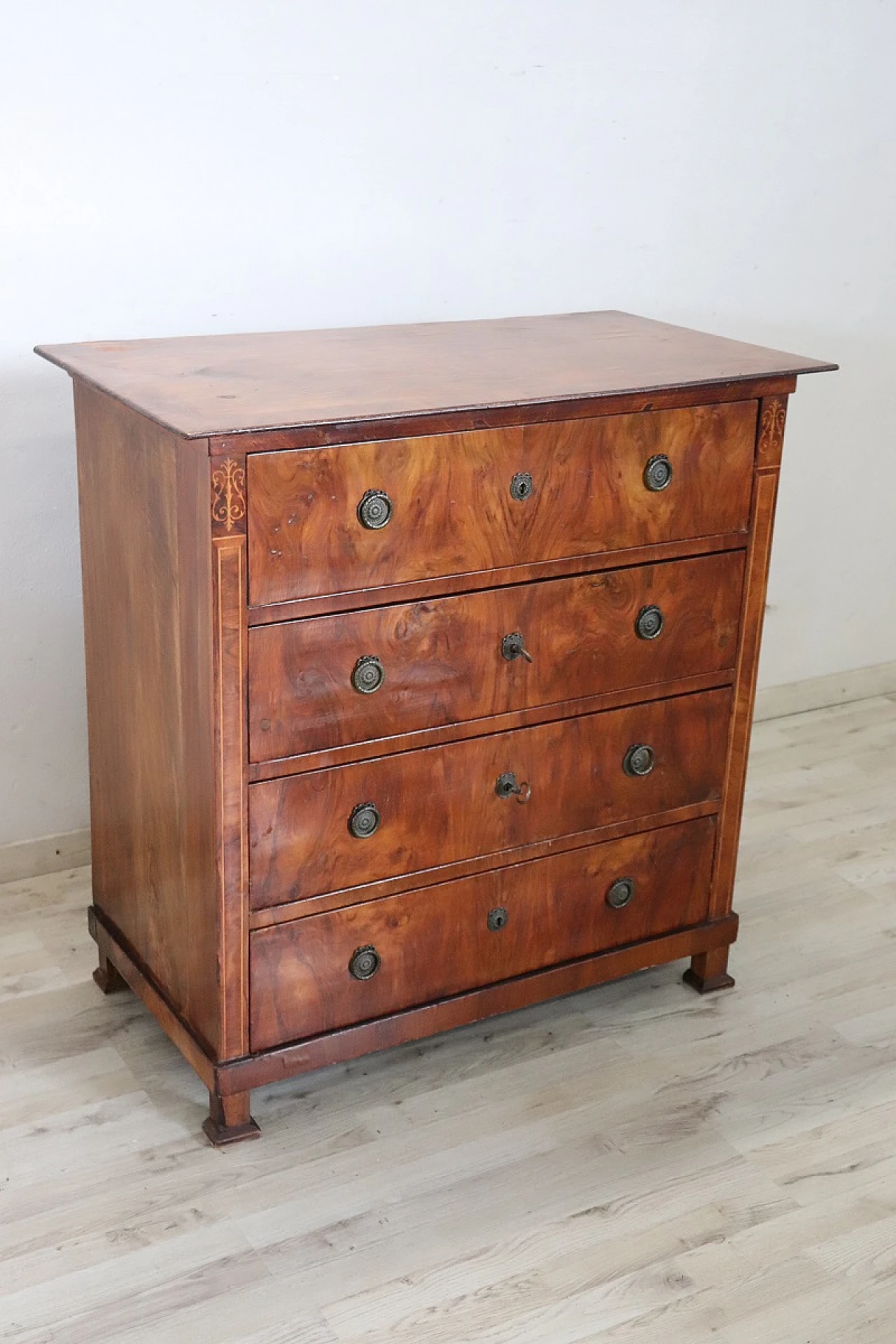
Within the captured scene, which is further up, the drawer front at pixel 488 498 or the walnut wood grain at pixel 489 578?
the drawer front at pixel 488 498

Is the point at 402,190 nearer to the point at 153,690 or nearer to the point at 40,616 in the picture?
the point at 40,616

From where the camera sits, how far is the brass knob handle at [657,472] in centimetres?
198

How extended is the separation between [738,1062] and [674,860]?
308 mm

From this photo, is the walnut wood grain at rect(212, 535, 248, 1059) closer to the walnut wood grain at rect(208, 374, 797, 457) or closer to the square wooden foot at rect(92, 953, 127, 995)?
the walnut wood grain at rect(208, 374, 797, 457)

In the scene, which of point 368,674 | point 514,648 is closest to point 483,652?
point 514,648

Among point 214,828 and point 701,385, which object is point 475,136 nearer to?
point 701,385

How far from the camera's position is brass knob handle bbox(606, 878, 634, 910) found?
2.20 metres

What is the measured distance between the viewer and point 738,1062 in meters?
2.20

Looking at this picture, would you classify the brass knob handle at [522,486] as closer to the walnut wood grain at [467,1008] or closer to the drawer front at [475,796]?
the drawer front at [475,796]

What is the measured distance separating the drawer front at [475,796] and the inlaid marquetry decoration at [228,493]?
35 cm

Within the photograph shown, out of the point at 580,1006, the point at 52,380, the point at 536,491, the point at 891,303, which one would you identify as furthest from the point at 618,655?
the point at 891,303

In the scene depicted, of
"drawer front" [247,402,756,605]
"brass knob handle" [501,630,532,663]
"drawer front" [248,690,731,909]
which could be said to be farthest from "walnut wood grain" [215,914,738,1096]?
"drawer front" [247,402,756,605]

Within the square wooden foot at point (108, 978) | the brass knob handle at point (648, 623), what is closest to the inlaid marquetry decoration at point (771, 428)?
the brass knob handle at point (648, 623)

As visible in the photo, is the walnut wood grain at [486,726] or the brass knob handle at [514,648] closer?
the walnut wood grain at [486,726]
